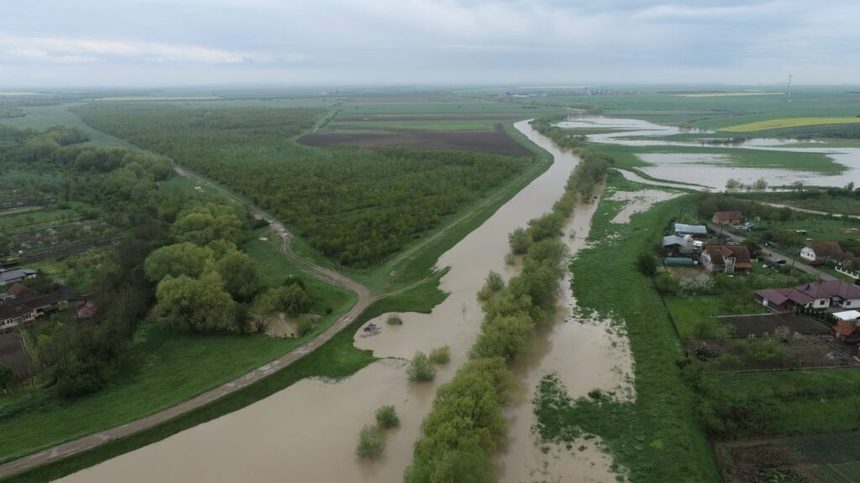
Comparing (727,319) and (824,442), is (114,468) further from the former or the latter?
(727,319)

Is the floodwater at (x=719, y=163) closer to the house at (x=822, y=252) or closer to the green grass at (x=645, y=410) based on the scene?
the house at (x=822, y=252)

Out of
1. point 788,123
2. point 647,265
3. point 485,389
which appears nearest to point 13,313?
point 485,389

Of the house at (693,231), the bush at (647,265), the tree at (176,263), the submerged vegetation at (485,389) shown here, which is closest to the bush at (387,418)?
the submerged vegetation at (485,389)

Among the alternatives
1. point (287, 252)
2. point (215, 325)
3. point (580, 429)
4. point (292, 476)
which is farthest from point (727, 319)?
point (287, 252)

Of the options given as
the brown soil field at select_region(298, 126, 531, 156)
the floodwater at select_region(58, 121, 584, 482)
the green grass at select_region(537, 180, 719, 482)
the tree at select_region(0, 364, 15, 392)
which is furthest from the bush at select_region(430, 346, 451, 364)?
the brown soil field at select_region(298, 126, 531, 156)

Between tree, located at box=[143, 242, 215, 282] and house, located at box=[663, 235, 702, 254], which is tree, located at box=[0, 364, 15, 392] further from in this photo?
house, located at box=[663, 235, 702, 254]

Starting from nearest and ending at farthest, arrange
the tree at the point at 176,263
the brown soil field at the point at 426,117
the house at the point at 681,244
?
the tree at the point at 176,263 < the house at the point at 681,244 < the brown soil field at the point at 426,117
